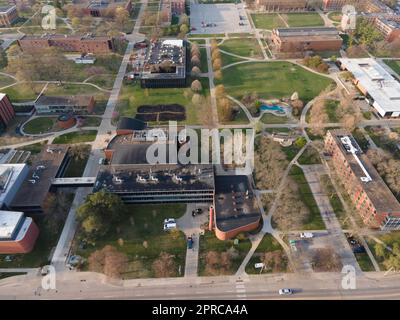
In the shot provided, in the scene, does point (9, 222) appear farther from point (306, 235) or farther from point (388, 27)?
point (388, 27)

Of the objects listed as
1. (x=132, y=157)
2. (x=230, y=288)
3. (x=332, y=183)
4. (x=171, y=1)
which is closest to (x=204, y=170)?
(x=132, y=157)

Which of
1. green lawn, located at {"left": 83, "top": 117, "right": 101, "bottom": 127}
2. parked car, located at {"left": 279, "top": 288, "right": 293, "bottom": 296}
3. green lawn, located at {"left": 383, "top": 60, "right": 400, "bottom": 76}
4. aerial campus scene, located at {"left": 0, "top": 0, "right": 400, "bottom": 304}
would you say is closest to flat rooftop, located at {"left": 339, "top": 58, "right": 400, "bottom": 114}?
aerial campus scene, located at {"left": 0, "top": 0, "right": 400, "bottom": 304}

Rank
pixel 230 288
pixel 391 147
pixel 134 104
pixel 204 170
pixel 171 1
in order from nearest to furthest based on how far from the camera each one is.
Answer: pixel 230 288
pixel 204 170
pixel 391 147
pixel 134 104
pixel 171 1

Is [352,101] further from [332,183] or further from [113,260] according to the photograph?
[113,260]

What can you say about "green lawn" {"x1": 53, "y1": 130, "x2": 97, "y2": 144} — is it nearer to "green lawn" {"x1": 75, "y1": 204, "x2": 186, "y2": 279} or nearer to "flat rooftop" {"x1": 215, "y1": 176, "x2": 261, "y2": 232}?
"green lawn" {"x1": 75, "y1": 204, "x2": 186, "y2": 279}

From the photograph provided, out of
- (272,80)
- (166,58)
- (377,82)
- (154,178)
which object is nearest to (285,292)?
(154,178)

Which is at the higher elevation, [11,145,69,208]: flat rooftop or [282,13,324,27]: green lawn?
[282,13,324,27]: green lawn

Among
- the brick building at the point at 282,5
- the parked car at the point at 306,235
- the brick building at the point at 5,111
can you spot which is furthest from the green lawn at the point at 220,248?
the brick building at the point at 282,5

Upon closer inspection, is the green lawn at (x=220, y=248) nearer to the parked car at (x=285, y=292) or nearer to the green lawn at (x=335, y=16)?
the parked car at (x=285, y=292)
